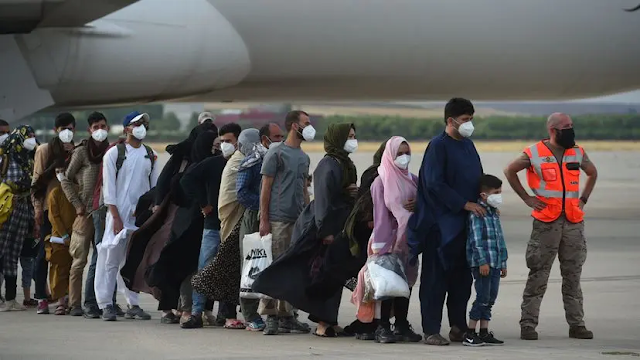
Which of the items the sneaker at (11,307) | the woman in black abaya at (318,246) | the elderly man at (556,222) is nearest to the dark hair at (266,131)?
the woman in black abaya at (318,246)

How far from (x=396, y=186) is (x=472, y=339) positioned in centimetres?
110

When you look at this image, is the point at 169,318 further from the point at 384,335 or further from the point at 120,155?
the point at 384,335

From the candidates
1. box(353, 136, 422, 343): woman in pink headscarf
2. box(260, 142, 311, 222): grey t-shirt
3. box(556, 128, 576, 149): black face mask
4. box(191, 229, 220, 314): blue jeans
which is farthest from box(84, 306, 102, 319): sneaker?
box(556, 128, 576, 149): black face mask

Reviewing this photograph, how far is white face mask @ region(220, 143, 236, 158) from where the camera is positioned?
10492mm

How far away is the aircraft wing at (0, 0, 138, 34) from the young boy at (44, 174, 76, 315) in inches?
103

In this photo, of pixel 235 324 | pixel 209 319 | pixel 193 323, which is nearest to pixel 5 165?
pixel 209 319

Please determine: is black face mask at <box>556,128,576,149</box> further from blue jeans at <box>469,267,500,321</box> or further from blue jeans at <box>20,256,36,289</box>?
blue jeans at <box>20,256,36,289</box>

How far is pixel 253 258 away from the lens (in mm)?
9820

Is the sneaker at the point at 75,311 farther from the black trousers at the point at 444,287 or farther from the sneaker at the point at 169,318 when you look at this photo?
the black trousers at the point at 444,287

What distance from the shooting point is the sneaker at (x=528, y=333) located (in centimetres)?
931

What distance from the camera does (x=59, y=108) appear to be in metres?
17.4

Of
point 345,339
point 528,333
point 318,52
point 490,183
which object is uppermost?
point 318,52

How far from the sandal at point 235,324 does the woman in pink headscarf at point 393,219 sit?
3.97ft

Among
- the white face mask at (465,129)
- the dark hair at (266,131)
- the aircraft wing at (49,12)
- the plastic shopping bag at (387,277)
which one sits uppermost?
the aircraft wing at (49,12)
